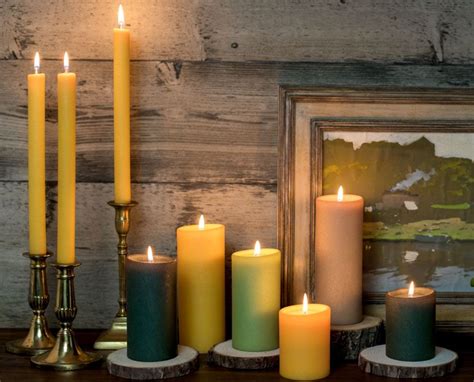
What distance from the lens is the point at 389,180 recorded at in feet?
4.05

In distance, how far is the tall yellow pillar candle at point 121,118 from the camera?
3.83ft

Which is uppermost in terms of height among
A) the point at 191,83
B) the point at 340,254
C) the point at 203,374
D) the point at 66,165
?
the point at 191,83

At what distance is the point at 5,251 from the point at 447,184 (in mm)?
586

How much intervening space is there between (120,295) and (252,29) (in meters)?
0.38

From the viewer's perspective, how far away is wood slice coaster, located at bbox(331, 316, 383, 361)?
3.68 ft

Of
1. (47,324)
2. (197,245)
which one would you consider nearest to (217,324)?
(197,245)

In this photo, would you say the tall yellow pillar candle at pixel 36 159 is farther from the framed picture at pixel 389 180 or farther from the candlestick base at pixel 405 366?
the candlestick base at pixel 405 366

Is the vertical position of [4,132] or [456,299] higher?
[4,132]

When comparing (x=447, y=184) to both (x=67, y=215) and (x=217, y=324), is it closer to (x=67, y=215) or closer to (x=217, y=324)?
(x=217, y=324)

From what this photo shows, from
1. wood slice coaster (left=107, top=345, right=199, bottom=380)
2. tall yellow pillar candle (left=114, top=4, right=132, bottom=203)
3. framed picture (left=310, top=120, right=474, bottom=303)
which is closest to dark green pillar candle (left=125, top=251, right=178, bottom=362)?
wood slice coaster (left=107, top=345, right=199, bottom=380)

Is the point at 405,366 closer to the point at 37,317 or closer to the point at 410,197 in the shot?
the point at 410,197

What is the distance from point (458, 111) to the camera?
1.23 metres

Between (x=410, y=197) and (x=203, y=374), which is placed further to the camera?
(x=410, y=197)

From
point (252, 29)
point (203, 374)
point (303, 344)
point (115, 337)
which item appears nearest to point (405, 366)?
point (303, 344)
